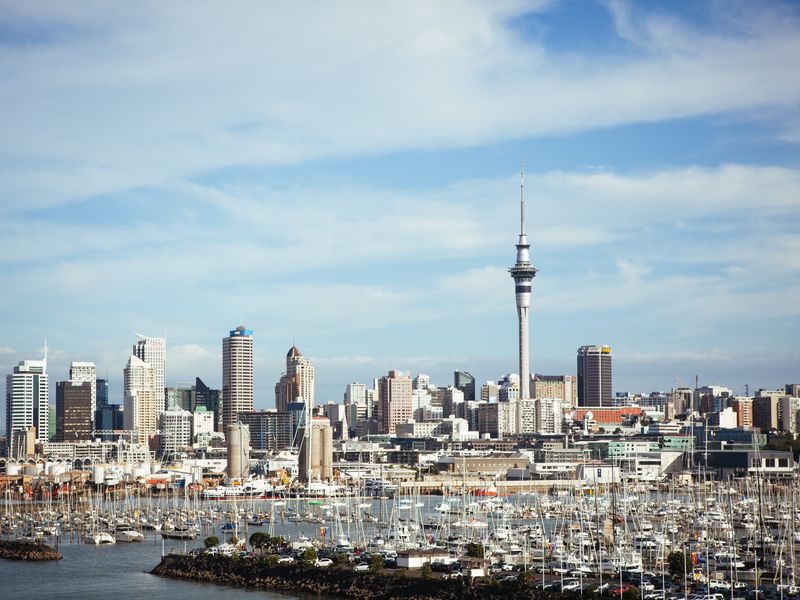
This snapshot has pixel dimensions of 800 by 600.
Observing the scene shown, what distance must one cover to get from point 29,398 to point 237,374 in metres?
25.6

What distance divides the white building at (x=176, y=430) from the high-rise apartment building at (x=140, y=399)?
7441mm

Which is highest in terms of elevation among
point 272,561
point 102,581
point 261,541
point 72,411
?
point 72,411

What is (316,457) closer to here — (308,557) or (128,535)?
(128,535)

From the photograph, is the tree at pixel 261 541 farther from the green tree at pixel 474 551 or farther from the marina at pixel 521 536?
the green tree at pixel 474 551

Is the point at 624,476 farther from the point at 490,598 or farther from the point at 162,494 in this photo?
the point at 490,598

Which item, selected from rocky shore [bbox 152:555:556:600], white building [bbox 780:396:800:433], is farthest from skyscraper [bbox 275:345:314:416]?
rocky shore [bbox 152:555:556:600]

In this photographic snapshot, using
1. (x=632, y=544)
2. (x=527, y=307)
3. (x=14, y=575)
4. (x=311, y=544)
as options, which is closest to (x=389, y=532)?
(x=311, y=544)

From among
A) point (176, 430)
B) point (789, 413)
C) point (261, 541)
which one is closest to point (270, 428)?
point (176, 430)

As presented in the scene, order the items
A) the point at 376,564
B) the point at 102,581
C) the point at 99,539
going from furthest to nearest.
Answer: the point at 99,539, the point at 102,581, the point at 376,564

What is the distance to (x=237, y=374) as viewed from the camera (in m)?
168

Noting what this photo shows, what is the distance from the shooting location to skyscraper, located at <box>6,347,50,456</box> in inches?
6245

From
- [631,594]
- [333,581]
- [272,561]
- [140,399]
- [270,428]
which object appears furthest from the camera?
[140,399]

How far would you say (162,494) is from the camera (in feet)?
299

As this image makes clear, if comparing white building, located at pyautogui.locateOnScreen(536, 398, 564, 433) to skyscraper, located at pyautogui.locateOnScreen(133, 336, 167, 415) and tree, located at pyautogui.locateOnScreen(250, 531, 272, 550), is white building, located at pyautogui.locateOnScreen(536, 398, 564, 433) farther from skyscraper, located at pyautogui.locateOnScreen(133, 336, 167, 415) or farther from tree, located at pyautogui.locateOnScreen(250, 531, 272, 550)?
tree, located at pyautogui.locateOnScreen(250, 531, 272, 550)
